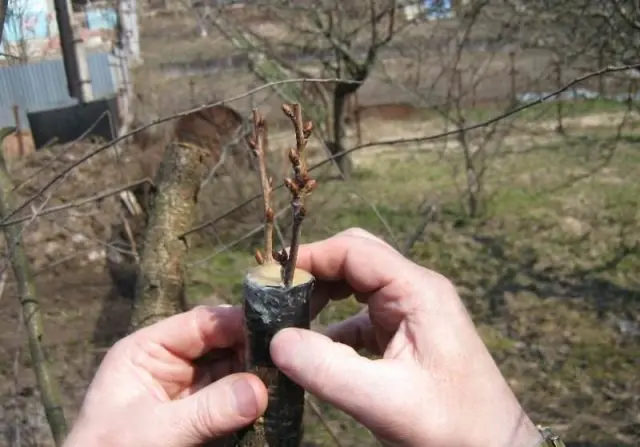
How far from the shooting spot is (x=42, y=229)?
6.85 m

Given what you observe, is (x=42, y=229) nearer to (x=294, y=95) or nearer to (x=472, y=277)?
Result: (x=294, y=95)

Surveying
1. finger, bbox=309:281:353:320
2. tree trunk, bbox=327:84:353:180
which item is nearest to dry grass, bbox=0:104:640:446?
tree trunk, bbox=327:84:353:180

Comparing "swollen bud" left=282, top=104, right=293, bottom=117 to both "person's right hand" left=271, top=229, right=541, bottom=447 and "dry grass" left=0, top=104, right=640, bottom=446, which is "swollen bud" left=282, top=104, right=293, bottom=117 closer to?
"person's right hand" left=271, top=229, right=541, bottom=447

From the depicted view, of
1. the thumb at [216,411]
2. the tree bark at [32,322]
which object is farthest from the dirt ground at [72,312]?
the thumb at [216,411]

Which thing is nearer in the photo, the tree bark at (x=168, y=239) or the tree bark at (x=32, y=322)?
the tree bark at (x=32, y=322)

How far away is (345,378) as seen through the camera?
127 centimetres

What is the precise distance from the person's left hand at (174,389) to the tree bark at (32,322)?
3.46ft

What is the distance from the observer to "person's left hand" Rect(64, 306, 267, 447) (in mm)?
1285

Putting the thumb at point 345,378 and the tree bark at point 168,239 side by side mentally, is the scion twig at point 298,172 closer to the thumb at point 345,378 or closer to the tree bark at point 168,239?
the thumb at point 345,378

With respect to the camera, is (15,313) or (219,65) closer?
(15,313)

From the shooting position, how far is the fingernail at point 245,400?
4.15 feet

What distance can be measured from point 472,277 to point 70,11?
159 inches

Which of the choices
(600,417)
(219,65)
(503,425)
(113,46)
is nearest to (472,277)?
(600,417)

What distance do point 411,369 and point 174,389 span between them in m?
0.52
